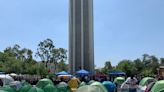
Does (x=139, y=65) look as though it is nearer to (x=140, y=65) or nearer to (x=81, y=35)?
(x=140, y=65)

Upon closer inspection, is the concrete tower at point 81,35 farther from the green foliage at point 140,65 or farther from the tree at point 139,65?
the tree at point 139,65

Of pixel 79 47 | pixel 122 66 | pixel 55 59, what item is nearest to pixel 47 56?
pixel 55 59

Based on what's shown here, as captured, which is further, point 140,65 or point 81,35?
point 140,65

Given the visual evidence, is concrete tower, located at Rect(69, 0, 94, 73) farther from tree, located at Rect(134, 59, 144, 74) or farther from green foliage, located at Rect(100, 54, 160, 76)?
tree, located at Rect(134, 59, 144, 74)

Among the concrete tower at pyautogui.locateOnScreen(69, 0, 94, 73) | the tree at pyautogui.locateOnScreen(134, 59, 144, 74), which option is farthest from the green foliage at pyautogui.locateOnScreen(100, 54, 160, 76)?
the concrete tower at pyautogui.locateOnScreen(69, 0, 94, 73)

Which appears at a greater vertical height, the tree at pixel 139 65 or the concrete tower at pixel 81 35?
the concrete tower at pixel 81 35

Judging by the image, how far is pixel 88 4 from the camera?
104938mm

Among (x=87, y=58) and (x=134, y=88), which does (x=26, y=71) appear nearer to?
(x=87, y=58)

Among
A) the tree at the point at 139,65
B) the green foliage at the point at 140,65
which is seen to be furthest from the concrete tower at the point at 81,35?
the tree at the point at 139,65

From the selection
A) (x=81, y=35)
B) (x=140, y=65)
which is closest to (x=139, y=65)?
(x=140, y=65)

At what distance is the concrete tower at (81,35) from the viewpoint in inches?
4094

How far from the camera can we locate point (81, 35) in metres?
105

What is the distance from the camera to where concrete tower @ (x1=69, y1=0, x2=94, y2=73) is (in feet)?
341

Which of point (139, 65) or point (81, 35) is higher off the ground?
point (81, 35)
